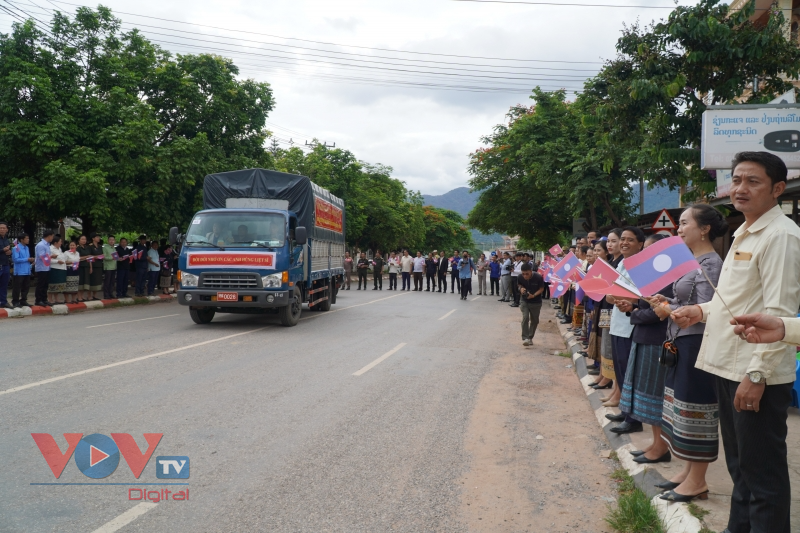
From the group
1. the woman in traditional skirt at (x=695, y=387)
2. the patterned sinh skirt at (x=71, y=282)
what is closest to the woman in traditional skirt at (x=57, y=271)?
the patterned sinh skirt at (x=71, y=282)

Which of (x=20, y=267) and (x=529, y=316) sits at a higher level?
(x=20, y=267)

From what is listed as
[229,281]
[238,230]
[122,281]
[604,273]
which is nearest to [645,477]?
[604,273]

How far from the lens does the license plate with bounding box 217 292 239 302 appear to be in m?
12.0

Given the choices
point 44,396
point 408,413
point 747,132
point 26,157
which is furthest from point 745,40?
point 26,157

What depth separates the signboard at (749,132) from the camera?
319 inches

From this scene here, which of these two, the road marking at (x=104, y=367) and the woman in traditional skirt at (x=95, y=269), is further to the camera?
the woman in traditional skirt at (x=95, y=269)

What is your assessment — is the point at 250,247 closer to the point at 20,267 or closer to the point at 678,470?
the point at 20,267

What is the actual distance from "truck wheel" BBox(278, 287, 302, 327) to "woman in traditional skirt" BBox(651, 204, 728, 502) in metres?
9.72

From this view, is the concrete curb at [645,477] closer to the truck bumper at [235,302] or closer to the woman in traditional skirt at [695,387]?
the woman in traditional skirt at [695,387]

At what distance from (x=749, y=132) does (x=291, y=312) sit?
29.5 ft

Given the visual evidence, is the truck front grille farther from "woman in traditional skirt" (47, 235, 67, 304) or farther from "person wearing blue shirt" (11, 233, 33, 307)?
"woman in traditional skirt" (47, 235, 67, 304)

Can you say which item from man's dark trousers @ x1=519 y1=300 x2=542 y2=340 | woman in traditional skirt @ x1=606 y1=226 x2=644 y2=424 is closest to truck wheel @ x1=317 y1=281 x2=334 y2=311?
man's dark trousers @ x1=519 y1=300 x2=542 y2=340

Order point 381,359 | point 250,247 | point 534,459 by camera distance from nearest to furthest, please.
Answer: point 534,459 < point 381,359 < point 250,247

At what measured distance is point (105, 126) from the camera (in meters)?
18.9
